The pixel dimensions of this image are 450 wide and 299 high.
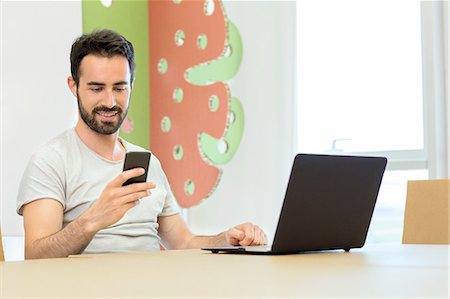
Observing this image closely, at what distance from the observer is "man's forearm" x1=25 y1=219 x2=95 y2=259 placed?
6.16ft

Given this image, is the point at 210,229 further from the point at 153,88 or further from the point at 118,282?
the point at 118,282

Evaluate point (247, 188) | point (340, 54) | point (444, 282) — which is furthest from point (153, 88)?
point (444, 282)

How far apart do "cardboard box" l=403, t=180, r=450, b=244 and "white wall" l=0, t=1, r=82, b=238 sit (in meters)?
1.92

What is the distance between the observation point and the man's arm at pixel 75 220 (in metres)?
1.69

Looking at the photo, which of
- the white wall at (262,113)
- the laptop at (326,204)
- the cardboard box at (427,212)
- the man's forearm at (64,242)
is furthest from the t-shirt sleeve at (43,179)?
the white wall at (262,113)

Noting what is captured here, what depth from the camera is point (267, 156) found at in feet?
12.9

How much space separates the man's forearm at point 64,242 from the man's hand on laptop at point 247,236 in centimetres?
38

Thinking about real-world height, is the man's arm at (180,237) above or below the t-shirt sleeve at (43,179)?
below

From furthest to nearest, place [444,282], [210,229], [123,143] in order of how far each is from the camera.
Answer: [210,229]
[123,143]
[444,282]

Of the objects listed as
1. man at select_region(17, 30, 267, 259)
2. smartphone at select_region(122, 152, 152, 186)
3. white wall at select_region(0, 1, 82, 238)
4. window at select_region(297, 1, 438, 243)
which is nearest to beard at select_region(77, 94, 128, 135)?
man at select_region(17, 30, 267, 259)

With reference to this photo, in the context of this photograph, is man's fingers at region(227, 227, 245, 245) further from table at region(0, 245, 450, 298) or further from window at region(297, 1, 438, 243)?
window at region(297, 1, 438, 243)

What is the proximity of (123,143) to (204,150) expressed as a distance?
1691 mm

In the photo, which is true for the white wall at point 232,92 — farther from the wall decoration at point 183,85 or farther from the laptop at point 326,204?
the laptop at point 326,204

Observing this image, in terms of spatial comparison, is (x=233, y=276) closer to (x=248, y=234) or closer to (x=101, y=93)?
(x=248, y=234)
